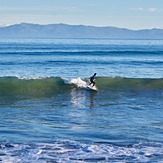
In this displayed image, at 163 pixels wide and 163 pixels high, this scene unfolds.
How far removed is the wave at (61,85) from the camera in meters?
29.5

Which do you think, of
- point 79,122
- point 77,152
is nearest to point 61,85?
point 79,122

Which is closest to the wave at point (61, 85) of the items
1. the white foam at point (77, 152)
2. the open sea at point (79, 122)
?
the open sea at point (79, 122)

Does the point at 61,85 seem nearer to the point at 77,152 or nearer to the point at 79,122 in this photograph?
the point at 79,122

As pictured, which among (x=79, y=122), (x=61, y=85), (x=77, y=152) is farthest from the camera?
(x=61, y=85)

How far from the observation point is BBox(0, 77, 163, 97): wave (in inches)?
1161

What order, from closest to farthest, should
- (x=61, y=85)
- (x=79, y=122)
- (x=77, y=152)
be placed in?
1. (x=77, y=152)
2. (x=79, y=122)
3. (x=61, y=85)

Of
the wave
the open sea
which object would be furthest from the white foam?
the wave

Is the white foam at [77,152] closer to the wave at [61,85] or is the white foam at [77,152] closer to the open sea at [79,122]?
the open sea at [79,122]

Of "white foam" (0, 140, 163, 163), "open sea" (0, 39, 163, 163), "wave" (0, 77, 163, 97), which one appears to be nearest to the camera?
"white foam" (0, 140, 163, 163)

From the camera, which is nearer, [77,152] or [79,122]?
[77,152]

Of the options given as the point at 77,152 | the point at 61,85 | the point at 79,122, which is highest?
the point at 61,85

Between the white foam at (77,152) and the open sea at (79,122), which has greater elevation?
the open sea at (79,122)

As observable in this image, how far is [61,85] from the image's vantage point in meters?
31.2

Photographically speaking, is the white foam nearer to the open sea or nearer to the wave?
the open sea
